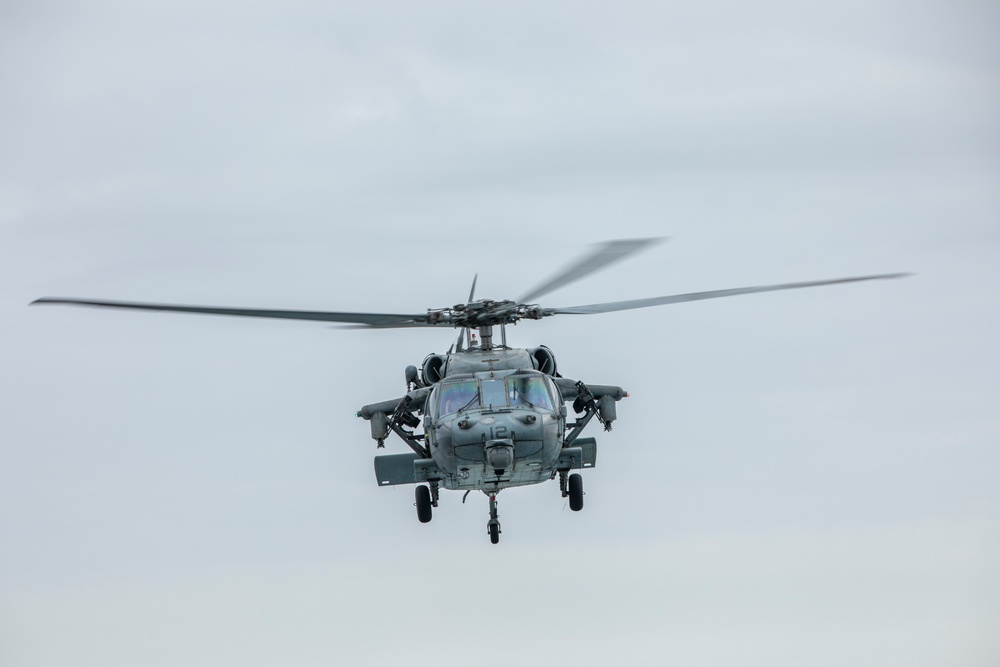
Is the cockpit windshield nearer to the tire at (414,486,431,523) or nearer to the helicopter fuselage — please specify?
the helicopter fuselage

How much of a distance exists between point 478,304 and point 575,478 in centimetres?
474

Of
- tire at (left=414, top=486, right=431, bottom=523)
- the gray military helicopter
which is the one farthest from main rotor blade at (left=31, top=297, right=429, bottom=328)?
tire at (left=414, top=486, right=431, bottom=523)

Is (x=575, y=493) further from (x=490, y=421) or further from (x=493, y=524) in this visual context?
(x=490, y=421)

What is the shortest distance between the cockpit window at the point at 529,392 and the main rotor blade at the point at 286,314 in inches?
97.5

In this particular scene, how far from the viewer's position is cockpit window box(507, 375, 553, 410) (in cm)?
3331

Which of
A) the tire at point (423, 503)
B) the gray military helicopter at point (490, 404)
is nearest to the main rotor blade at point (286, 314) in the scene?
the gray military helicopter at point (490, 404)

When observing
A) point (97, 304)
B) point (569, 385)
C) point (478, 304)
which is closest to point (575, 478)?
point (569, 385)

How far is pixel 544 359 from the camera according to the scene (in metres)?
36.3

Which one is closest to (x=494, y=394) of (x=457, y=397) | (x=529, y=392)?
(x=529, y=392)

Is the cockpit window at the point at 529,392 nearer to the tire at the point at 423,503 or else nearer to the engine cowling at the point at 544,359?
the engine cowling at the point at 544,359

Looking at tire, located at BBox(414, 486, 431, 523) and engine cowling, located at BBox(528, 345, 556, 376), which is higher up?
engine cowling, located at BBox(528, 345, 556, 376)

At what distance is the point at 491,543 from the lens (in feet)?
113

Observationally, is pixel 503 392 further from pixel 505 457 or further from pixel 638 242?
pixel 638 242

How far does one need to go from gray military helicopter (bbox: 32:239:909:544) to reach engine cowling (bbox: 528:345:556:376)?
23 mm
